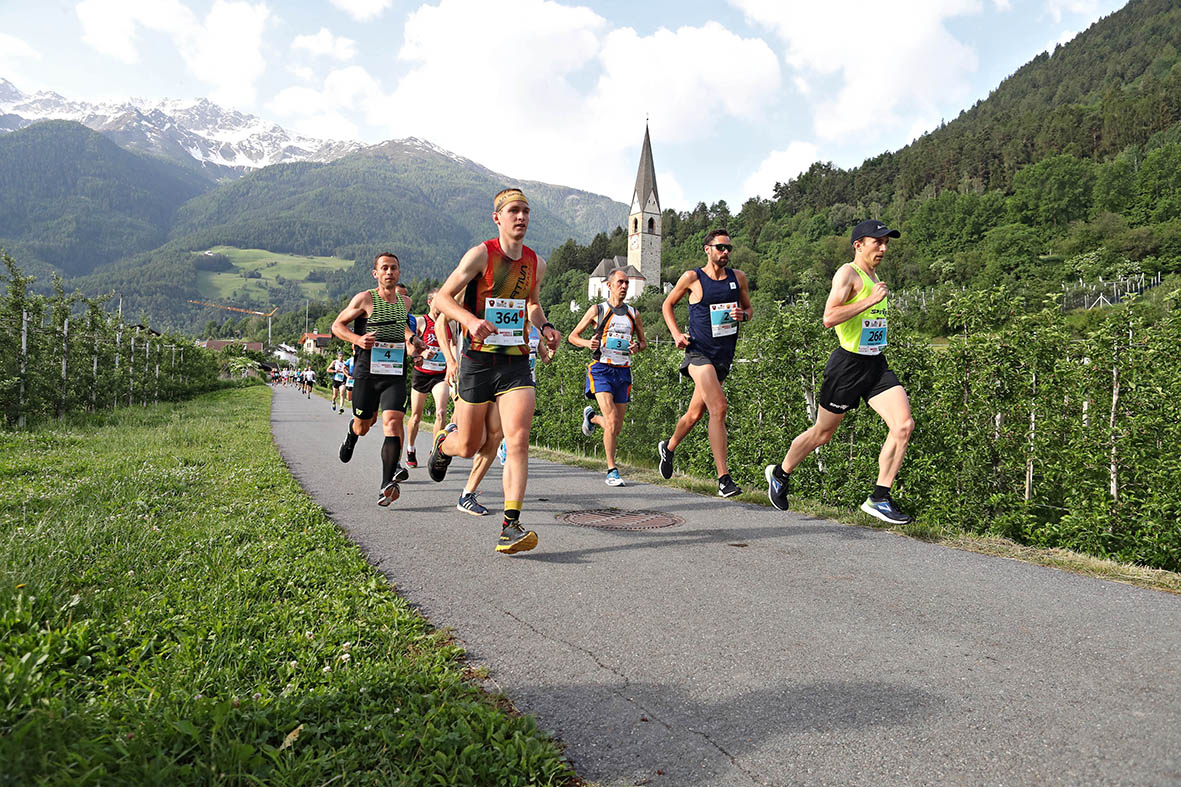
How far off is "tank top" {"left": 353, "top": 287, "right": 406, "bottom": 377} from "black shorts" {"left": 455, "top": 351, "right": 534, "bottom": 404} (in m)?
2.26

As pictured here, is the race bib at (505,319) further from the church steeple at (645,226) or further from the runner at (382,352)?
the church steeple at (645,226)

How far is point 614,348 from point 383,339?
8.61 ft

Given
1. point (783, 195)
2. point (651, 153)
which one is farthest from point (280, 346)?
point (783, 195)

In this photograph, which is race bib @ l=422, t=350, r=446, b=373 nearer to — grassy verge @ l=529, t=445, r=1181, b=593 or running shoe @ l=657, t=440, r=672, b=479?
running shoe @ l=657, t=440, r=672, b=479

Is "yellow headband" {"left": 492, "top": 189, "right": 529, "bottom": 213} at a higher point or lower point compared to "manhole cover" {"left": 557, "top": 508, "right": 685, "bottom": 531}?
higher

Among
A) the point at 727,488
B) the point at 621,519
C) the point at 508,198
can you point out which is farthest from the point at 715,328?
the point at 508,198

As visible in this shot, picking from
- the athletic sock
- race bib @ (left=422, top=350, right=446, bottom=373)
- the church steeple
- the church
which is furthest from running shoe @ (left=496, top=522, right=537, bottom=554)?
the church steeple

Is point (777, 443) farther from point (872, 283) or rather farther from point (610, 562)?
point (610, 562)

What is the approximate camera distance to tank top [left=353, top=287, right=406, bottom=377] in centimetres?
714

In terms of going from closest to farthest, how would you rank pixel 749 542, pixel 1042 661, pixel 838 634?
pixel 1042 661 < pixel 838 634 < pixel 749 542

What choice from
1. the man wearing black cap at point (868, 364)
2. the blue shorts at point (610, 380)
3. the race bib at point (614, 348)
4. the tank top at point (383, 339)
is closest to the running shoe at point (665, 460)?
the blue shorts at point (610, 380)

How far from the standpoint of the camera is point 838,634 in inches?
126

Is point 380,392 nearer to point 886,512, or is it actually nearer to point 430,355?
point 430,355

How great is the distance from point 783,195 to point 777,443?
177461 millimetres
